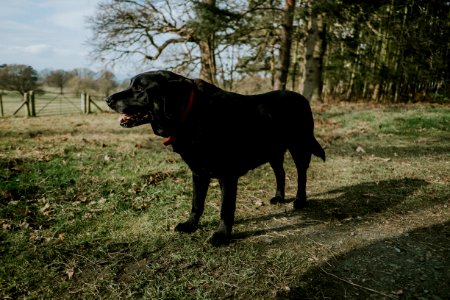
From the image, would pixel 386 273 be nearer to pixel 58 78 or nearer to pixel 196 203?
pixel 196 203

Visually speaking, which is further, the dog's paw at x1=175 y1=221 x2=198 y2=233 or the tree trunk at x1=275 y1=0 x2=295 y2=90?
the tree trunk at x1=275 y1=0 x2=295 y2=90

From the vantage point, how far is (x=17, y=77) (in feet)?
88.6

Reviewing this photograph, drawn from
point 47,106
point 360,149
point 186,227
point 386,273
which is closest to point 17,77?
point 47,106

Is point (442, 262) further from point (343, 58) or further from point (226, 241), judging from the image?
point (343, 58)

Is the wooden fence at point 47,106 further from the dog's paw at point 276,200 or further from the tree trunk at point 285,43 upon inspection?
the dog's paw at point 276,200

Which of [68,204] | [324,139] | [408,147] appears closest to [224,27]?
[324,139]

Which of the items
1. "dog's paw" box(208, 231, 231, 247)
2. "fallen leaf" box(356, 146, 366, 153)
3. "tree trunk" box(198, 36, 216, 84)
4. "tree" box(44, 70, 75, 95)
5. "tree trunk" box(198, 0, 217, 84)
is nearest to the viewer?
"dog's paw" box(208, 231, 231, 247)

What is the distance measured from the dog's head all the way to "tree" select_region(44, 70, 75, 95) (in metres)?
38.2

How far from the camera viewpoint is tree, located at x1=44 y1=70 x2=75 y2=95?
37.0 m

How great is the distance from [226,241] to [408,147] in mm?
6379

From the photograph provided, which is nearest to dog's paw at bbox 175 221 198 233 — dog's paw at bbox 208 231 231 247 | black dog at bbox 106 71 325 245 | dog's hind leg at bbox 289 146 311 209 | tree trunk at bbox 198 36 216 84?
black dog at bbox 106 71 325 245

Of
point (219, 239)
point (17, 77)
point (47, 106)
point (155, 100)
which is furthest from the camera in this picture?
point (17, 77)

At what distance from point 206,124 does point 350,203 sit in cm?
263

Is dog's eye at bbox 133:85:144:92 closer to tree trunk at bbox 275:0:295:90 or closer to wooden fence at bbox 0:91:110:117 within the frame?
tree trunk at bbox 275:0:295:90
